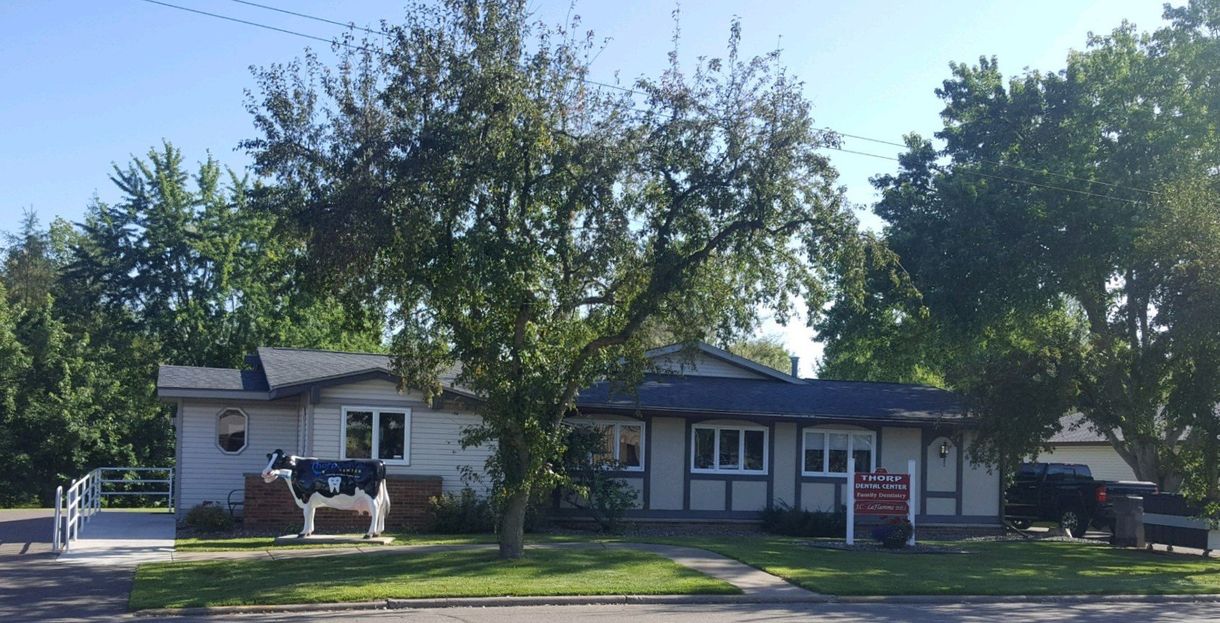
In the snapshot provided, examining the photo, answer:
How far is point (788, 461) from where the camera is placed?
2833cm

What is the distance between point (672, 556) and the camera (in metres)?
20.0

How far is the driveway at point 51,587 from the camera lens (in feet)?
44.6

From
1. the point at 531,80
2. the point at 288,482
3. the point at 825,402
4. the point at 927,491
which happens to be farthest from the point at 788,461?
the point at 531,80

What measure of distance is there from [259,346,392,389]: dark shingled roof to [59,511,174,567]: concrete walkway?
384cm

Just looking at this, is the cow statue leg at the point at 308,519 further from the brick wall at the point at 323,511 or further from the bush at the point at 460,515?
the bush at the point at 460,515

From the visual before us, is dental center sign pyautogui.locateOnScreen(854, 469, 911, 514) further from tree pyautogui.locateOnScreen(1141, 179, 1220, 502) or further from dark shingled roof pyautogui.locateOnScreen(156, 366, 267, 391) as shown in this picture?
dark shingled roof pyautogui.locateOnScreen(156, 366, 267, 391)

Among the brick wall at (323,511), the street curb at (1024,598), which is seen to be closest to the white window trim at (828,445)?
the brick wall at (323,511)

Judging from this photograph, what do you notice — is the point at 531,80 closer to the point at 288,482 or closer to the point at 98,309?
the point at 288,482

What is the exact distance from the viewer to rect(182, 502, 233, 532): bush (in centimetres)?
2269

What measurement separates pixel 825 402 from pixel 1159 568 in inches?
365

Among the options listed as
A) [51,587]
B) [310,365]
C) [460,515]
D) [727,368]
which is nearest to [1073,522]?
[727,368]

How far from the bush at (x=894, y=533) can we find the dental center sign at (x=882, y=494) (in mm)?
219

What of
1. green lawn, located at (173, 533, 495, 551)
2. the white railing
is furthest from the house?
the white railing

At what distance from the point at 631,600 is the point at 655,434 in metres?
11.8
